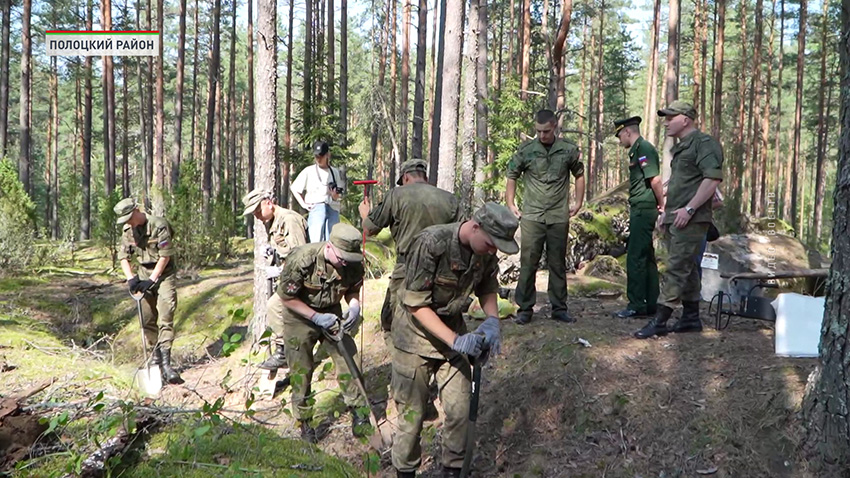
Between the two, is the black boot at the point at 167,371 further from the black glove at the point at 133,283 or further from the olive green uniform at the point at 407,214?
the olive green uniform at the point at 407,214

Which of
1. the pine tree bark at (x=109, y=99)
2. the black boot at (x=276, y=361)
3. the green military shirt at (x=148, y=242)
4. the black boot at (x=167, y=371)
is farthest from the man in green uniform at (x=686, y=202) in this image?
the pine tree bark at (x=109, y=99)

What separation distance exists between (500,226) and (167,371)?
5.05 metres

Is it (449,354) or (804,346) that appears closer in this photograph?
(449,354)

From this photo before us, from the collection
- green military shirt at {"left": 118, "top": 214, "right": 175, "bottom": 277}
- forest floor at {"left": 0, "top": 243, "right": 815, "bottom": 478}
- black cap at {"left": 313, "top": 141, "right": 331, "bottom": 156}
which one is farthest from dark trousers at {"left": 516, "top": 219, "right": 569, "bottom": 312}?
green military shirt at {"left": 118, "top": 214, "right": 175, "bottom": 277}

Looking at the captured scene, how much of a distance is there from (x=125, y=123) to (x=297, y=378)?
28.5 m

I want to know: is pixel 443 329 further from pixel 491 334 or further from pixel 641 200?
pixel 641 200

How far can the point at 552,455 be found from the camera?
4.35m

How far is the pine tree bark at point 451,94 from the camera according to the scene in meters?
9.40

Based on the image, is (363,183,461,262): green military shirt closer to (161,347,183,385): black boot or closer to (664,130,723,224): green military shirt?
(664,130,723,224): green military shirt

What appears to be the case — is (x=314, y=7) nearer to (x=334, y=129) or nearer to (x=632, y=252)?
(x=334, y=129)

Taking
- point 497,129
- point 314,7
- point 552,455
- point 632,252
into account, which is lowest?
point 552,455

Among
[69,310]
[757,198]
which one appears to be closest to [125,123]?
[69,310]

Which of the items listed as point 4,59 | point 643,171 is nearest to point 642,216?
point 643,171

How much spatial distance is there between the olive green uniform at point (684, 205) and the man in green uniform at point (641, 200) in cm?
36
